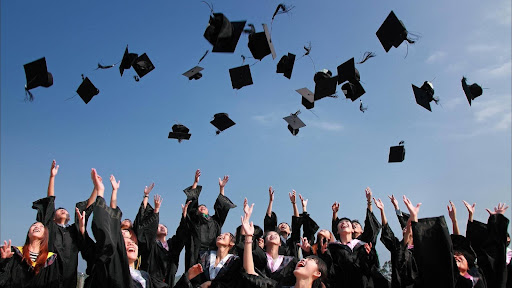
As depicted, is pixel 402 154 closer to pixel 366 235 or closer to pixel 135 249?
pixel 366 235

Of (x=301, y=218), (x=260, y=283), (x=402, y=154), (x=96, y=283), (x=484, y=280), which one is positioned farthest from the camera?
(x=402, y=154)

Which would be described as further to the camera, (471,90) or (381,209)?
(471,90)

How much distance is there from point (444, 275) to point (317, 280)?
106cm

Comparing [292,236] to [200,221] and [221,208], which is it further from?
[200,221]

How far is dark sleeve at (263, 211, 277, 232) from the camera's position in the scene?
629 centimetres

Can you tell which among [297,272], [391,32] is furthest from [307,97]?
[297,272]

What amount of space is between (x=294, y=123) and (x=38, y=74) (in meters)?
3.83

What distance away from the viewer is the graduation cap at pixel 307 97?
6812 millimetres

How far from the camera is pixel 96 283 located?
353 cm

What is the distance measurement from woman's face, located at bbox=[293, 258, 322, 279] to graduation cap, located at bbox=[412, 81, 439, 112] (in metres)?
3.58

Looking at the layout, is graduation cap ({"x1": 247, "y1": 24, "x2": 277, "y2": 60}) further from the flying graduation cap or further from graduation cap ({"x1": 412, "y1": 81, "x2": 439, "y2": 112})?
graduation cap ({"x1": 412, "y1": 81, "x2": 439, "y2": 112})

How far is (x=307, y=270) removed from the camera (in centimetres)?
371

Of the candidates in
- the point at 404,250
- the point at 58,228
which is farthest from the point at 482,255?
the point at 58,228

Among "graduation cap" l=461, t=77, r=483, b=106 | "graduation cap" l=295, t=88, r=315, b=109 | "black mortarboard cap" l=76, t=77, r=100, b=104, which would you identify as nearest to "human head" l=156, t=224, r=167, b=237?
"black mortarboard cap" l=76, t=77, r=100, b=104
